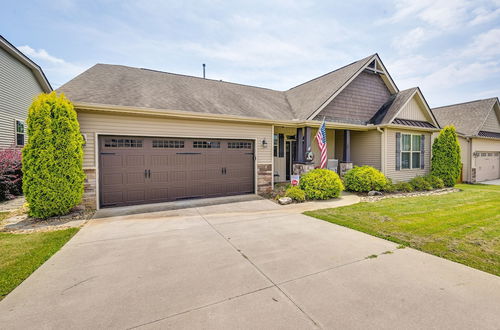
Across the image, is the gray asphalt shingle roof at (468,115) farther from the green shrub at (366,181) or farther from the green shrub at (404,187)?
the green shrub at (366,181)

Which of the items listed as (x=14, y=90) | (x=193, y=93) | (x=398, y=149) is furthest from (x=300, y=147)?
(x=14, y=90)

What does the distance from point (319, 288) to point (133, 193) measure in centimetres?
658

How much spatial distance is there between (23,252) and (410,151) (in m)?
14.8

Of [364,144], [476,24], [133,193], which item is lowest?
[133,193]

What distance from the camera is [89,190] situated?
A: 6785 mm

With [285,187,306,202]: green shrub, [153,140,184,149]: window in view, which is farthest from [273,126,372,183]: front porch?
[153,140,184,149]: window

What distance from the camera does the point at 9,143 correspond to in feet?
33.8

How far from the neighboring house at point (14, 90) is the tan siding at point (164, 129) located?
22.0 ft

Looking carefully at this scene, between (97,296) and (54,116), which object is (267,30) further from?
(97,296)

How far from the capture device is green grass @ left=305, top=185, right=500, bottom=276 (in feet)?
12.3

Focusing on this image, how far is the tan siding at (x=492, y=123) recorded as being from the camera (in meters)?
16.2

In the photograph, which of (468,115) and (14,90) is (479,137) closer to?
(468,115)

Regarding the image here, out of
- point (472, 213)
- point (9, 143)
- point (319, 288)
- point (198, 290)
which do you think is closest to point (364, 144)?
point (472, 213)

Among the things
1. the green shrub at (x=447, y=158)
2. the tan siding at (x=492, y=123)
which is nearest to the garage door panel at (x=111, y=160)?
the green shrub at (x=447, y=158)
